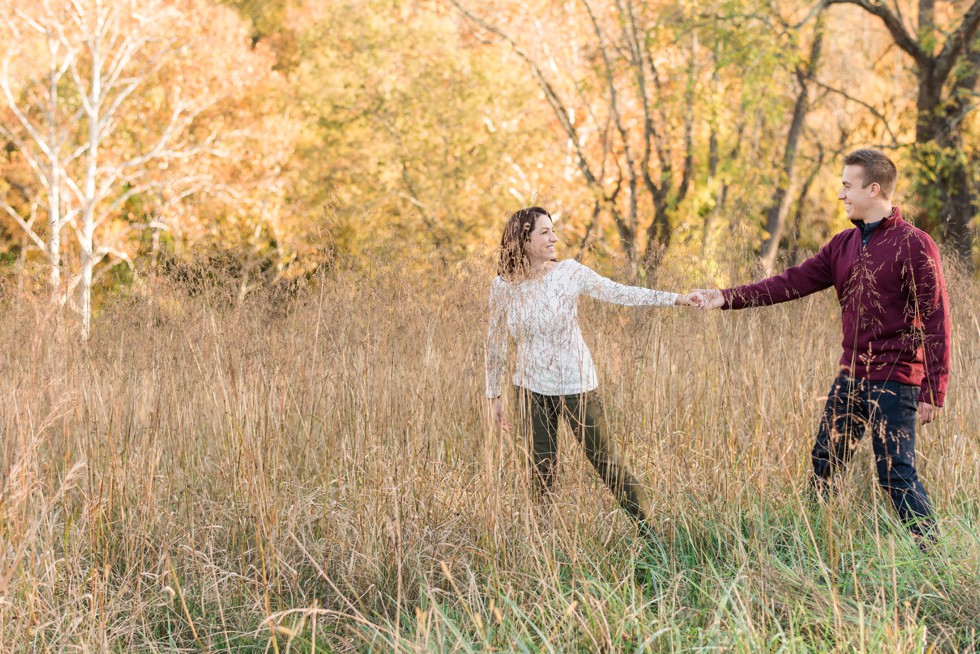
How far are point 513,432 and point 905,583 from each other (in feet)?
4.78

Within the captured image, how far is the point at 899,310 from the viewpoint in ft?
11.8

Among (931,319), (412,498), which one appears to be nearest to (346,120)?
(412,498)

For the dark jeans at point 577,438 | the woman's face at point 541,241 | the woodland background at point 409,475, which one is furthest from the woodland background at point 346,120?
→ the dark jeans at point 577,438

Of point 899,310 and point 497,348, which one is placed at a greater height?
point 899,310

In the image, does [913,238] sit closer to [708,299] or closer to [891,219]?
[891,219]

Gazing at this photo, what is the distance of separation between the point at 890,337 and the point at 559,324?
3.90 feet

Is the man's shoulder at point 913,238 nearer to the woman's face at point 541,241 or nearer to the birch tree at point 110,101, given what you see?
the woman's face at point 541,241

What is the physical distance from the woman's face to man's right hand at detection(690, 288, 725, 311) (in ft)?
1.91

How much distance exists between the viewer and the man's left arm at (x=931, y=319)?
11.4 feet

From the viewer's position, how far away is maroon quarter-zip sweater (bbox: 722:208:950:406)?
3484 mm

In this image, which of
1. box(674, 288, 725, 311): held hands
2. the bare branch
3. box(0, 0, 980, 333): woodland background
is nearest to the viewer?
box(674, 288, 725, 311): held hands

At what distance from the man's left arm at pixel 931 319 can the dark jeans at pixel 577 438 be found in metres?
1.07

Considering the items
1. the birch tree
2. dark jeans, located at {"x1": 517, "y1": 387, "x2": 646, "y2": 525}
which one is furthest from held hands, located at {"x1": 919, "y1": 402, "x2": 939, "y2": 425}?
the birch tree

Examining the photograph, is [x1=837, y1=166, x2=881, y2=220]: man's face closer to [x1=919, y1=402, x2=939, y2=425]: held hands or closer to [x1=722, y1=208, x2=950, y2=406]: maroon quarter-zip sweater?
[x1=722, y1=208, x2=950, y2=406]: maroon quarter-zip sweater
